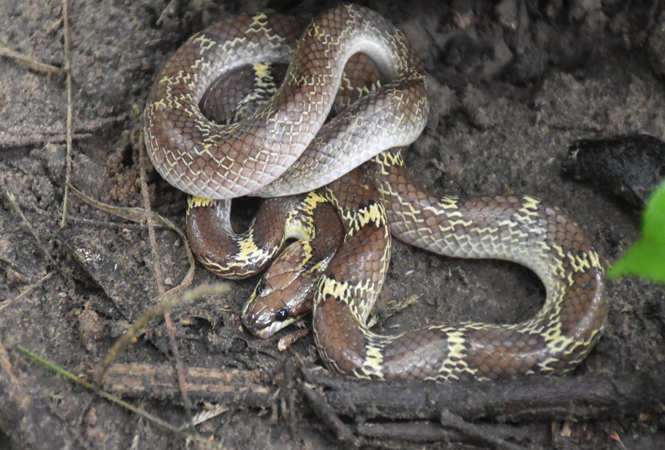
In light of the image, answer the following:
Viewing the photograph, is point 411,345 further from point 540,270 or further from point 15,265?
point 15,265

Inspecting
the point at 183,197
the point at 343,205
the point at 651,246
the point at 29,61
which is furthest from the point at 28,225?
the point at 651,246

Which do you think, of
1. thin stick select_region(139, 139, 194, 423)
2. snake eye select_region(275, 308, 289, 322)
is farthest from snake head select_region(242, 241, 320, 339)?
thin stick select_region(139, 139, 194, 423)

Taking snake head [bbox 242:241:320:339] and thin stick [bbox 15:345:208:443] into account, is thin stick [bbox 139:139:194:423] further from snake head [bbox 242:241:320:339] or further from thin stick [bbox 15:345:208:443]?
snake head [bbox 242:241:320:339]

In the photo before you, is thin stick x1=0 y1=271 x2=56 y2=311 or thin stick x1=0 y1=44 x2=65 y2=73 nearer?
thin stick x1=0 y1=271 x2=56 y2=311

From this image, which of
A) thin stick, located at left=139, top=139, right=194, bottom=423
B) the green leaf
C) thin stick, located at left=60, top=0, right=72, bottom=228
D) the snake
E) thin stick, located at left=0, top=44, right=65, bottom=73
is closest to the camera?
the green leaf

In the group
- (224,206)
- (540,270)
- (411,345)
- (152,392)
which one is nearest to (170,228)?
(224,206)

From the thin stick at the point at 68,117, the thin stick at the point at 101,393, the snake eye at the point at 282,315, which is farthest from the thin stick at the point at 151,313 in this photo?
the thin stick at the point at 68,117

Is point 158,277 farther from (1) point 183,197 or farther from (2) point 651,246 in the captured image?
(2) point 651,246
